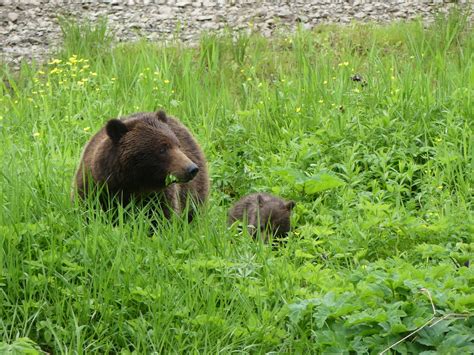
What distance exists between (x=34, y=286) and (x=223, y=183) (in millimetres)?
3186

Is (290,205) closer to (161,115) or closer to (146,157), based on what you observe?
(161,115)

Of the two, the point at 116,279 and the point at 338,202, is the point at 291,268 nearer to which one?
the point at 116,279

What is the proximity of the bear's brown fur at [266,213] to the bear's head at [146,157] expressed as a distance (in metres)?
1.00

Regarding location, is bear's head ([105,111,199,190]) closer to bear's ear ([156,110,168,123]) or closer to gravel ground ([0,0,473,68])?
bear's ear ([156,110,168,123])

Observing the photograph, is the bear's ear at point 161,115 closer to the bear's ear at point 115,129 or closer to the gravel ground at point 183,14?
the bear's ear at point 115,129

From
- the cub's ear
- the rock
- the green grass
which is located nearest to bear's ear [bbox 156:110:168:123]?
the green grass

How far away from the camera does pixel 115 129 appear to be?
609 cm

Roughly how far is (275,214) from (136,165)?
143 cm

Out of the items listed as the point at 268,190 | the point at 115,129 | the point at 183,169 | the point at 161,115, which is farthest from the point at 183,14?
the point at 183,169

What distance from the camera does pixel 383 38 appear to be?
10.8 meters

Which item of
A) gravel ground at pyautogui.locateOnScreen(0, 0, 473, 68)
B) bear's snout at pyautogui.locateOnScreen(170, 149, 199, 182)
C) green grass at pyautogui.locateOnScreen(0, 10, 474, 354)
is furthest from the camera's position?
gravel ground at pyautogui.locateOnScreen(0, 0, 473, 68)

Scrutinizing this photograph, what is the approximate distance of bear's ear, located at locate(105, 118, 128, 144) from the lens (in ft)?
19.8

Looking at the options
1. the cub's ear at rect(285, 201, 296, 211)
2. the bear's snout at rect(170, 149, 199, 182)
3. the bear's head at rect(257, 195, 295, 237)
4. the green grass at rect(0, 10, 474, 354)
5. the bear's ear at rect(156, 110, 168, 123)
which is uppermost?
the bear's ear at rect(156, 110, 168, 123)

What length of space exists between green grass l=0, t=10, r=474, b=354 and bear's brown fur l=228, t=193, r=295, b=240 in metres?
0.13
